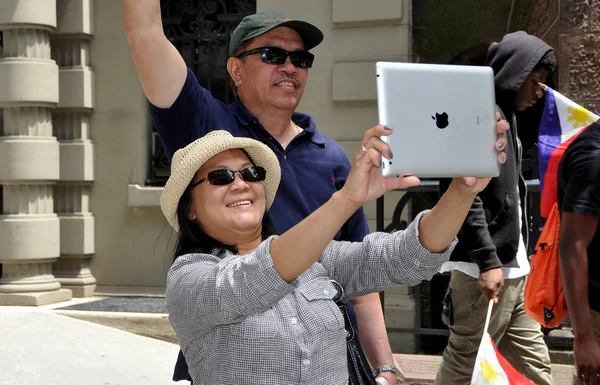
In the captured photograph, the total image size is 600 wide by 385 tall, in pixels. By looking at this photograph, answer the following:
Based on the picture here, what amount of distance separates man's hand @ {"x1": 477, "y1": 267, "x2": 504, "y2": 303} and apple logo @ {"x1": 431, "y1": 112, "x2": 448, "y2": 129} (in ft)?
6.75

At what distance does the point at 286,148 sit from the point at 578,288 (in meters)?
1.20

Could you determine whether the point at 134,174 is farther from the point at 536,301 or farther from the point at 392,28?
the point at 536,301

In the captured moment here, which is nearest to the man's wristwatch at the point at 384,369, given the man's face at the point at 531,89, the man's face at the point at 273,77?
the man's face at the point at 273,77

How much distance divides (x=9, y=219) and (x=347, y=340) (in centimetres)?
648

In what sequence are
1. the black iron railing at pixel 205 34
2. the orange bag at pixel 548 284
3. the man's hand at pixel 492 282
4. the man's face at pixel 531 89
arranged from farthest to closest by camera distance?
the black iron railing at pixel 205 34, the man's face at pixel 531 89, the man's hand at pixel 492 282, the orange bag at pixel 548 284

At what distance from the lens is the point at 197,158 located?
2.41 meters

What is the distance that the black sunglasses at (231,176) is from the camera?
2428mm

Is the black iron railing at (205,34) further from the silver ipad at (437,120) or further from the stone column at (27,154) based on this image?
the silver ipad at (437,120)

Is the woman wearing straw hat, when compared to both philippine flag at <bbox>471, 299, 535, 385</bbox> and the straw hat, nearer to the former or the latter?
the straw hat

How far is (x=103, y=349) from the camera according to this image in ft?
21.1

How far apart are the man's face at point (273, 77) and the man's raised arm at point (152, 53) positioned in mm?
350

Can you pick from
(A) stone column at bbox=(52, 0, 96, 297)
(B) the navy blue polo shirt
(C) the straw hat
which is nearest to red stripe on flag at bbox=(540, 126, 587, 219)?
(B) the navy blue polo shirt

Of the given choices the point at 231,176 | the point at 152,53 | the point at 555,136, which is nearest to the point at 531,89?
the point at 555,136

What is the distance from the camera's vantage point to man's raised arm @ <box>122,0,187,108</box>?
2.78 meters
